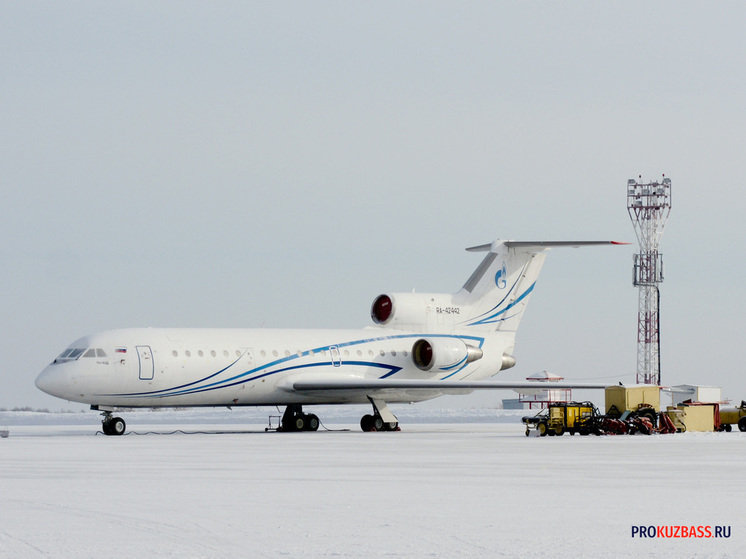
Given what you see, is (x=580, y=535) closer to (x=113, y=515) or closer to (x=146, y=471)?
(x=113, y=515)

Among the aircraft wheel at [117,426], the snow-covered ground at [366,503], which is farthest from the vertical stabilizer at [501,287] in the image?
the snow-covered ground at [366,503]

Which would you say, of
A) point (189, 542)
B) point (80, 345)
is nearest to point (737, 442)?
point (80, 345)

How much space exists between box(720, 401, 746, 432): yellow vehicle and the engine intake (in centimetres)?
950

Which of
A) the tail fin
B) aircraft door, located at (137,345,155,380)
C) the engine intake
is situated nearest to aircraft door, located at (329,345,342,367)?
the engine intake

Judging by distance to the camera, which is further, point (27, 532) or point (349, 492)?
point (349, 492)

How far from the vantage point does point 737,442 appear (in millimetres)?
29000

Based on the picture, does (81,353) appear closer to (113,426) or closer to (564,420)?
(113,426)

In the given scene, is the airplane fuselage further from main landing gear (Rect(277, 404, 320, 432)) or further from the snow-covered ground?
the snow-covered ground

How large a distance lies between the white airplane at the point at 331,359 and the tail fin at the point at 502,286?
0.04 m

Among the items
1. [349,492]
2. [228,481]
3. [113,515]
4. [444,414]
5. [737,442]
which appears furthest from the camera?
[444,414]

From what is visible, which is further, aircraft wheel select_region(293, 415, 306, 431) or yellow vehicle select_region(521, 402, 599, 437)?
aircraft wheel select_region(293, 415, 306, 431)

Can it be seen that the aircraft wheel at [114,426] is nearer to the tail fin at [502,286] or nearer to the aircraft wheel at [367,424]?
the aircraft wheel at [367,424]

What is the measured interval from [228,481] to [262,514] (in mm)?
4162

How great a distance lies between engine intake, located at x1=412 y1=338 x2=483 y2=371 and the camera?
40.7 metres
